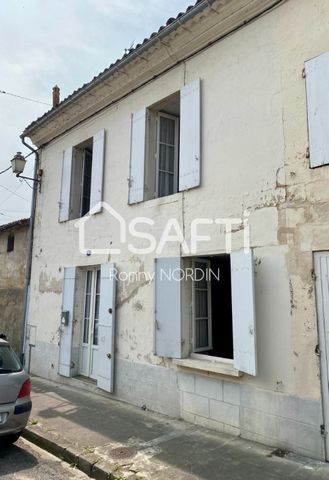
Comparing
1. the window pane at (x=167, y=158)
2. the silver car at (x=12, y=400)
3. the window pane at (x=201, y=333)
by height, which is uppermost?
the window pane at (x=167, y=158)

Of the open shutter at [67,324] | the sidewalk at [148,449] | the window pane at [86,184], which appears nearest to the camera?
the sidewalk at [148,449]

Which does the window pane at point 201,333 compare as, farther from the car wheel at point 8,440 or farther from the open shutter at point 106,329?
the car wheel at point 8,440

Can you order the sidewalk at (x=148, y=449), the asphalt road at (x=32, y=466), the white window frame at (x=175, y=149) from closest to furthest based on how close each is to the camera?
the sidewalk at (x=148, y=449), the asphalt road at (x=32, y=466), the white window frame at (x=175, y=149)

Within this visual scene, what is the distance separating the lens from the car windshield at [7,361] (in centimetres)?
462

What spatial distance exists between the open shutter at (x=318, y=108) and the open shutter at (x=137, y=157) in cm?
302

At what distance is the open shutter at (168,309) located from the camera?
5543 mm

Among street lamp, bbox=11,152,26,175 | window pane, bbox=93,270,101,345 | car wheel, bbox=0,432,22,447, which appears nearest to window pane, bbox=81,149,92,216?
street lamp, bbox=11,152,26,175

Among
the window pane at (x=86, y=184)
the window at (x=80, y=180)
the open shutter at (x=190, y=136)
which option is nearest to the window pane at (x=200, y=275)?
the open shutter at (x=190, y=136)

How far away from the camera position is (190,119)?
5.82 meters

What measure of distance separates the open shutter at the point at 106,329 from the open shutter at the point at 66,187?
2.11 metres

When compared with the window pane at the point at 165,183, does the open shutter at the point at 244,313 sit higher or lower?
lower

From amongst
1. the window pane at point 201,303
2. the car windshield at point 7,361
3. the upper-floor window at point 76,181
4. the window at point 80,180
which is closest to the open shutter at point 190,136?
the window pane at point 201,303

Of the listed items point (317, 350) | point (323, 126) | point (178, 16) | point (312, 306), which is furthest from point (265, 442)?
point (178, 16)

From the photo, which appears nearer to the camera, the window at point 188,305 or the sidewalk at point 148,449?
the sidewalk at point 148,449
